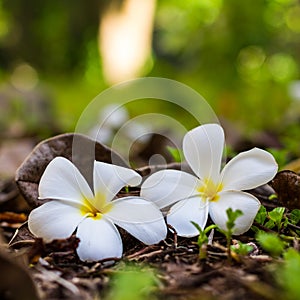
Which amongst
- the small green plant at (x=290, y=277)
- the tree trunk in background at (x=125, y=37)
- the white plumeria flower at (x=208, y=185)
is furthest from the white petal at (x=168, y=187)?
the tree trunk in background at (x=125, y=37)

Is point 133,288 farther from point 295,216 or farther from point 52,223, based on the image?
point 295,216

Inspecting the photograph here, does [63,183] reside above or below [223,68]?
above

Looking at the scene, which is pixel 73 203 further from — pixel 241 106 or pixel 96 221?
pixel 241 106

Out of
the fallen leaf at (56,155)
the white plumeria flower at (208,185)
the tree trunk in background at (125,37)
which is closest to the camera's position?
the white plumeria flower at (208,185)

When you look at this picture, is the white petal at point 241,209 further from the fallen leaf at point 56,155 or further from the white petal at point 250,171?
the fallen leaf at point 56,155

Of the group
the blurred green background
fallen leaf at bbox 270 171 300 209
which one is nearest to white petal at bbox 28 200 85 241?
fallen leaf at bbox 270 171 300 209

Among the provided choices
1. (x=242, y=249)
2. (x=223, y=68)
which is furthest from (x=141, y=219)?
(x=223, y=68)
